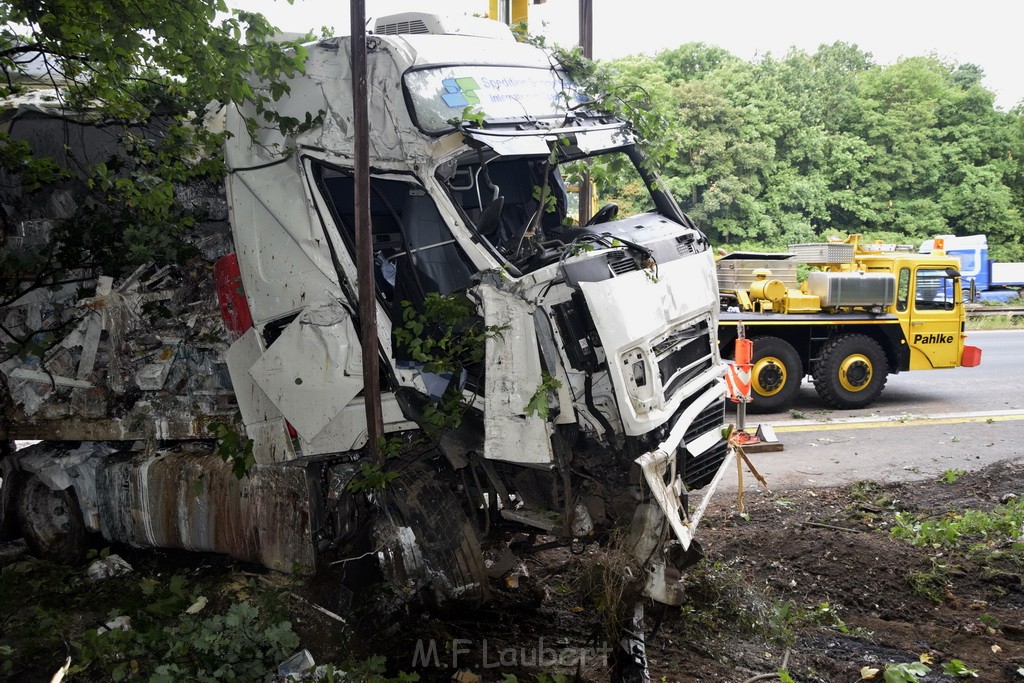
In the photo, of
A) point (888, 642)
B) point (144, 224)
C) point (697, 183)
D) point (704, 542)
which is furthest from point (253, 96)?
point (697, 183)

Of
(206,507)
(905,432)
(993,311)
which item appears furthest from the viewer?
(993,311)

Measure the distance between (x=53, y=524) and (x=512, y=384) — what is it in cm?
341

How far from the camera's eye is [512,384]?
4145 mm

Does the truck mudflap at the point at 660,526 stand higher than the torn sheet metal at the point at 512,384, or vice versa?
the torn sheet metal at the point at 512,384

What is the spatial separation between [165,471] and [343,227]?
1840 mm

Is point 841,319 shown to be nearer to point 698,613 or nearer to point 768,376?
Result: point 768,376

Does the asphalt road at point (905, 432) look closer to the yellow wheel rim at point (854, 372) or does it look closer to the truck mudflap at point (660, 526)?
the yellow wheel rim at point (854, 372)

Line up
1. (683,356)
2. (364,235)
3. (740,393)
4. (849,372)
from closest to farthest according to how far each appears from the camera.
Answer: (364,235), (683,356), (740,393), (849,372)

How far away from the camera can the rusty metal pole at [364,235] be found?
4.12m

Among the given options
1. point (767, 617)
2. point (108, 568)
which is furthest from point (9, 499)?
point (767, 617)

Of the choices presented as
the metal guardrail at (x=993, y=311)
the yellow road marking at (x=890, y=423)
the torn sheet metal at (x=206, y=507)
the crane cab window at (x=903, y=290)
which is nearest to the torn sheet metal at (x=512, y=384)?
the torn sheet metal at (x=206, y=507)

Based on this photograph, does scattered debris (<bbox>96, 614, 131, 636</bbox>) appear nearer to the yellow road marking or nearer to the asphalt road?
the asphalt road

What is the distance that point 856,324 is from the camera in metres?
10.0

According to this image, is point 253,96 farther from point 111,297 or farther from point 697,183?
point 697,183
